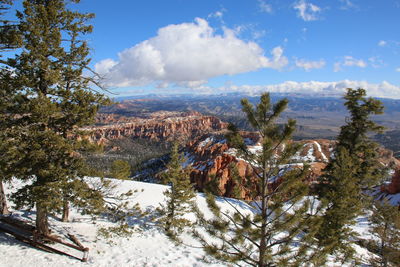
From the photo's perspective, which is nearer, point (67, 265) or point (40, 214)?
point (67, 265)

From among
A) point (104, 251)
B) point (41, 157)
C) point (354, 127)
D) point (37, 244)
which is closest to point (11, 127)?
point (41, 157)

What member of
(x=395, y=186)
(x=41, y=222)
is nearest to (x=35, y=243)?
(x=41, y=222)

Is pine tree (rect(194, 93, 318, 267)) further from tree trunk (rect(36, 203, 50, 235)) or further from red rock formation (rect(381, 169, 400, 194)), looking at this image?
red rock formation (rect(381, 169, 400, 194))

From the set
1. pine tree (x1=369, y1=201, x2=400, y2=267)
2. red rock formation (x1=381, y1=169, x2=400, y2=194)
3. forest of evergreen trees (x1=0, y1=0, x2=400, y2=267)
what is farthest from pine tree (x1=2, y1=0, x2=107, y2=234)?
red rock formation (x1=381, y1=169, x2=400, y2=194)

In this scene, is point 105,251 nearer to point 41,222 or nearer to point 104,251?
point 104,251

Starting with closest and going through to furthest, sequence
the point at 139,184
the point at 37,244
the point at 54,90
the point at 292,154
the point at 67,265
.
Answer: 1. the point at 292,154
2. the point at 54,90
3. the point at 67,265
4. the point at 37,244
5. the point at 139,184

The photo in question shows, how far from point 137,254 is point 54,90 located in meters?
9.53

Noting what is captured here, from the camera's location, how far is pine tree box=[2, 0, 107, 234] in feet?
27.7

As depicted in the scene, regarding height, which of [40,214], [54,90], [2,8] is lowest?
[40,214]

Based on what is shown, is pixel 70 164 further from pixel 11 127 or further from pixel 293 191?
pixel 293 191

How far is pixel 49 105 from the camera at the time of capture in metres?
8.31

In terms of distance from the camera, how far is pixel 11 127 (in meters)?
8.64

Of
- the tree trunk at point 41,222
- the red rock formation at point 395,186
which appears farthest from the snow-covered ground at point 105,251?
the red rock formation at point 395,186

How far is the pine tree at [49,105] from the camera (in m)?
8.45
